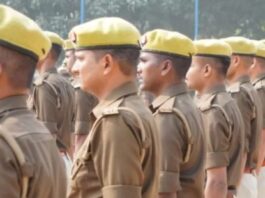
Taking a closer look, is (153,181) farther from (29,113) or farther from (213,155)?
(213,155)

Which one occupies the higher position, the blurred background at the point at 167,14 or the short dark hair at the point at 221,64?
the blurred background at the point at 167,14

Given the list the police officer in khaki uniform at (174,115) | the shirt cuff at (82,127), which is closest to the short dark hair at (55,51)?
the shirt cuff at (82,127)

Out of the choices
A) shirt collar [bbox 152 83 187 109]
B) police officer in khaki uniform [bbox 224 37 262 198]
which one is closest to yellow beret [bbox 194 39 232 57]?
police officer in khaki uniform [bbox 224 37 262 198]

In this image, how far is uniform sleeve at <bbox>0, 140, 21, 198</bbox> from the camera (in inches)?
94.8

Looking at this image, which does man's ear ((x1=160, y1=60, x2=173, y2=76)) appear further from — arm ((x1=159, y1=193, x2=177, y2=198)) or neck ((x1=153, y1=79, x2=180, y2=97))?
arm ((x1=159, y1=193, x2=177, y2=198))

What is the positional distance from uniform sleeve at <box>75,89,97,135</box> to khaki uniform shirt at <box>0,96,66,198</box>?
394 centimetres

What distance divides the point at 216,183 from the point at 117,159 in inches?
62.6

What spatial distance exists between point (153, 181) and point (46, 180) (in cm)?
77

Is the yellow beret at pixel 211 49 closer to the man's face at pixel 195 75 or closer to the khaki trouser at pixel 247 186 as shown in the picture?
the man's face at pixel 195 75

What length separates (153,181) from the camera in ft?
10.5

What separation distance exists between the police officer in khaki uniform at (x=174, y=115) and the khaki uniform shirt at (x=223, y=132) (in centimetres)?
63

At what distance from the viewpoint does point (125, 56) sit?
10.6 feet

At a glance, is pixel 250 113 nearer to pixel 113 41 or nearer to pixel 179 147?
pixel 179 147

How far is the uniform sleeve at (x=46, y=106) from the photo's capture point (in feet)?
20.0
